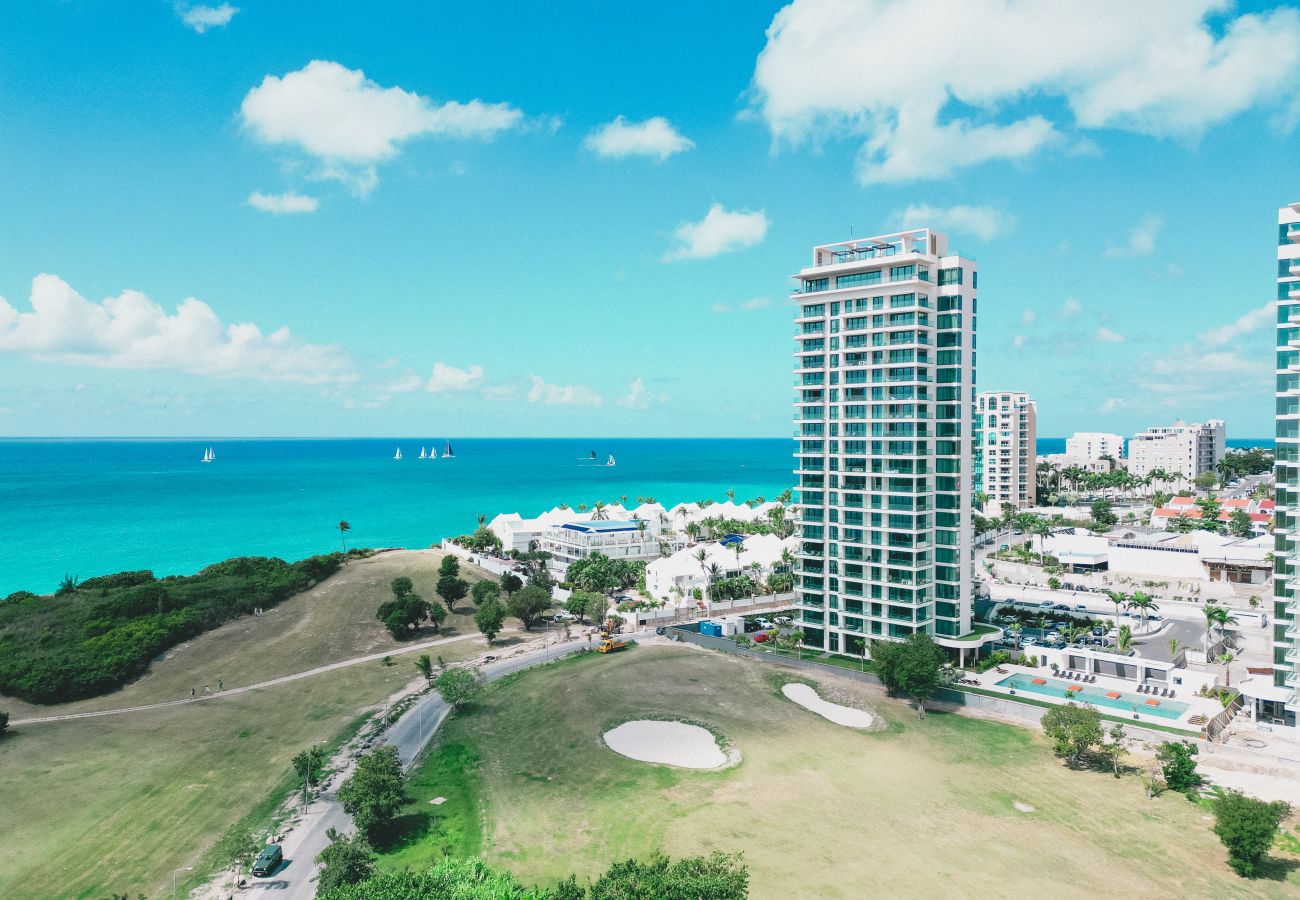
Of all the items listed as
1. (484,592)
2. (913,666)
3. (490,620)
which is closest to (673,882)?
(913,666)

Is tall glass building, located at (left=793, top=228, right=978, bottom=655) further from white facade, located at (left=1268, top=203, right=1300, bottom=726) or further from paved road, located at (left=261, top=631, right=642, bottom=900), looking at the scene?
paved road, located at (left=261, top=631, right=642, bottom=900)

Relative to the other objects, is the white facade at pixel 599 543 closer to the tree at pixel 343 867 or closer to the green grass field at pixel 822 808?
the green grass field at pixel 822 808

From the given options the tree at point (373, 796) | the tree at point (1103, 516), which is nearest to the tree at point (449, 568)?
the tree at point (373, 796)

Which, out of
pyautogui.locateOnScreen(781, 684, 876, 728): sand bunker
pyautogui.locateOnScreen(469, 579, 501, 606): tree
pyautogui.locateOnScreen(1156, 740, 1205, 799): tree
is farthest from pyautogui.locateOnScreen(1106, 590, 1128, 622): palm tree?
pyautogui.locateOnScreen(469, 579, 501, 606): tree

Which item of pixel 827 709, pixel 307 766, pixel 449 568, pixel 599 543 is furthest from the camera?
pixel 599 543

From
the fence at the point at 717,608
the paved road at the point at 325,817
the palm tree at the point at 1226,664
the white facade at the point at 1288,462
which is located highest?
the white facade at the point at 1288,462

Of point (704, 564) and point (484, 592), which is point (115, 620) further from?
point (704, 564)

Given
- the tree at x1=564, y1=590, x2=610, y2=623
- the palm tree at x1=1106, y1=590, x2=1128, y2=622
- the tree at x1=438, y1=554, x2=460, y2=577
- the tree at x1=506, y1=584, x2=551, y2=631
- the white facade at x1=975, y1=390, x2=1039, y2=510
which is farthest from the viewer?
the white facade at x1=975, y1=390, x2=1039, y2=510
